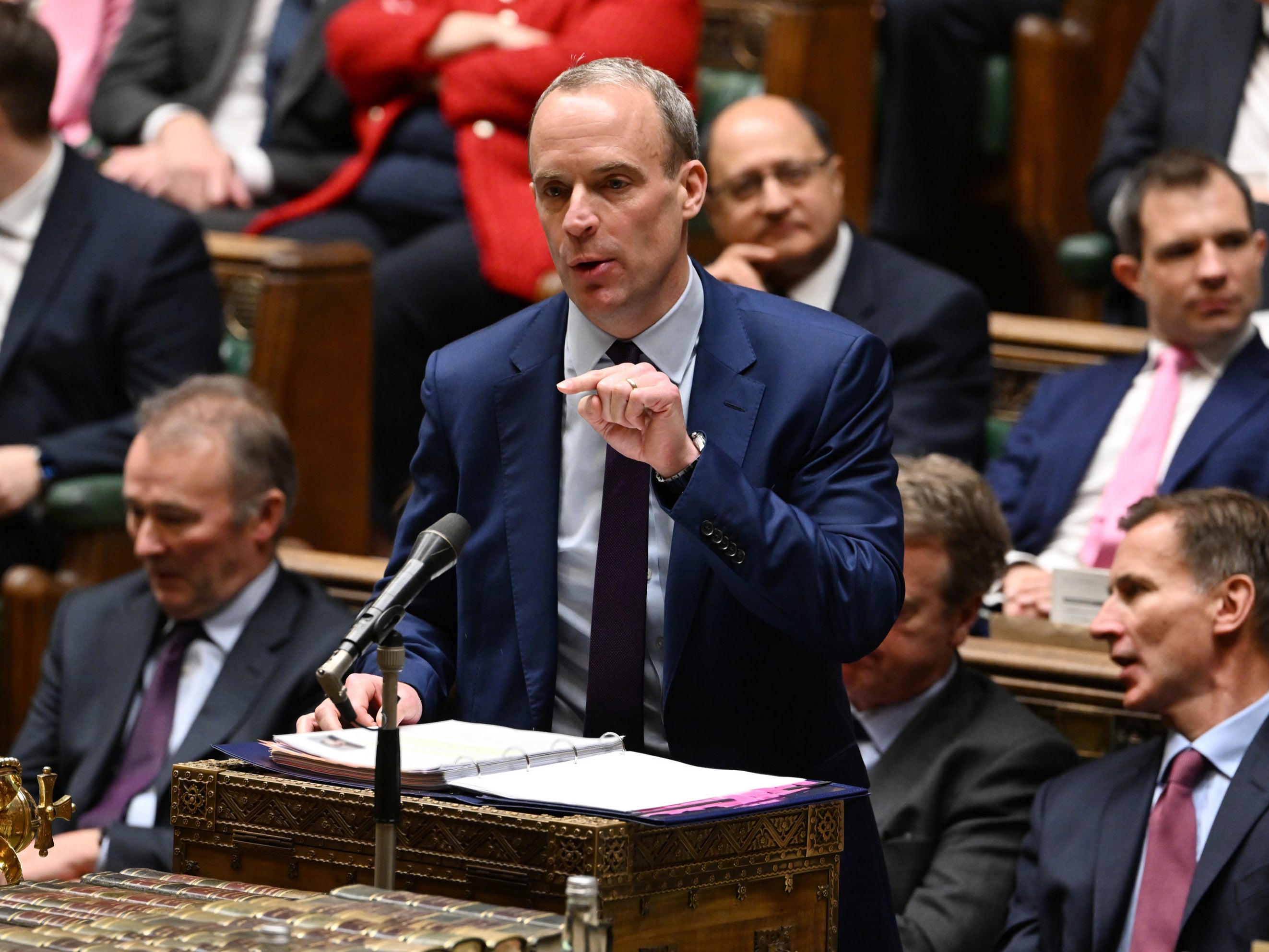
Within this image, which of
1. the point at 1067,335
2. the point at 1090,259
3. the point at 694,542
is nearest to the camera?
the point at 694,542

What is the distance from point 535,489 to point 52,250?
208 centimetres

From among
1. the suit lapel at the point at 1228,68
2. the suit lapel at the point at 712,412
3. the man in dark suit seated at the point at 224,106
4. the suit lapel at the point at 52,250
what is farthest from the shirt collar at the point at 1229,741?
the man in dark suit seated at the point at 224,106

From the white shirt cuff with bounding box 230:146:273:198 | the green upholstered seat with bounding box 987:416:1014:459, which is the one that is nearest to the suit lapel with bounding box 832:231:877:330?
the green upholstered seat with bounding box 987:416:1014:459

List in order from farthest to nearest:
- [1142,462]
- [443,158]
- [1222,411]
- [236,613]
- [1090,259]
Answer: [443,158] < [1090,259] < [1142,462] < [1222,411] < [236,613]

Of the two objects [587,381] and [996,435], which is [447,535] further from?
[996,435]

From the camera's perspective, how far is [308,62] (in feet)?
14.1

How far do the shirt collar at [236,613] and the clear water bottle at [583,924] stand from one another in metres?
1.66

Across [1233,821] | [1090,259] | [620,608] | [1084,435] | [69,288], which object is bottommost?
[1233,821]

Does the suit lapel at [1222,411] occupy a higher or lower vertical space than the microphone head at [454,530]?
higher

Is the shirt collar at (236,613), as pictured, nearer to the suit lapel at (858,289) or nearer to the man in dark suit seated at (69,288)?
the man in dark suit seated at (69,288)

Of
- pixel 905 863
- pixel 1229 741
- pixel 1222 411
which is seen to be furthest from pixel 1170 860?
pixel 1222 411

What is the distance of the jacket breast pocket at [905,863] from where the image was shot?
231cm

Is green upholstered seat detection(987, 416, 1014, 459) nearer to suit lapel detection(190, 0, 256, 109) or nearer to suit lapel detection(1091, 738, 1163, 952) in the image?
suit lapel detection(1091, 738, 1163, 952)

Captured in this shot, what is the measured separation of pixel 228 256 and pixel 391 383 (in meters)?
0.42
